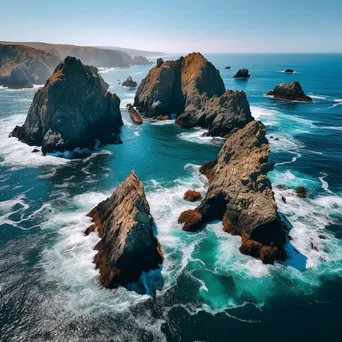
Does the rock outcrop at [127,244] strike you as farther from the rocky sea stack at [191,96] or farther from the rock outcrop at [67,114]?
the rocky sea stack at [191,96]

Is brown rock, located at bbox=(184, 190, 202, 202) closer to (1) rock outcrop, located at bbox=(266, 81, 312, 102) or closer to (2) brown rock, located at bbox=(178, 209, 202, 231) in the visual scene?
(2) brown rock, located at bbox=(178, 209, 202, 231)

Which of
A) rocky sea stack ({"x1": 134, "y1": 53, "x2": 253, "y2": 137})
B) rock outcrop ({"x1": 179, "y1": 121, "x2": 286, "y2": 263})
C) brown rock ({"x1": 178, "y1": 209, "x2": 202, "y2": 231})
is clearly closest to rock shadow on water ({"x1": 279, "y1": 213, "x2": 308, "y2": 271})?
rock outcrop ({"x1": 179, "y1": 121, "x2": 286, "y2": 263})

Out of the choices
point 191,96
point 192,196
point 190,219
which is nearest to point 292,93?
point 191,96

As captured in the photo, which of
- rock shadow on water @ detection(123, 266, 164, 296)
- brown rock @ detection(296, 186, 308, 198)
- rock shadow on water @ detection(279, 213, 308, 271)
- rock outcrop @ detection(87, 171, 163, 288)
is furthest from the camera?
brown rock @ detection(296, 186, 308, 198)

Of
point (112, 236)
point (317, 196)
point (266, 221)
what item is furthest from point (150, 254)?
point (317, 196)

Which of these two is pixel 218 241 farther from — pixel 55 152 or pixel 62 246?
pixel 55 152

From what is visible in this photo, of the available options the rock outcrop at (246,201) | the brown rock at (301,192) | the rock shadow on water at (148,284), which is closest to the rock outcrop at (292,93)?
the brown rock at (301,192)
